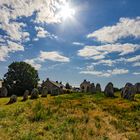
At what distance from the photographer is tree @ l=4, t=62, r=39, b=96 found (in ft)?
270

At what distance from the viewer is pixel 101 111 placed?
115 ft

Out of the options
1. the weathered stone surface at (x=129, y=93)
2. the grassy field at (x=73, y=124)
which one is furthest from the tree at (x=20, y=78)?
the grassy field at (x=73, y=124)

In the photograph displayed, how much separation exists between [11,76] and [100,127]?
2532 inches

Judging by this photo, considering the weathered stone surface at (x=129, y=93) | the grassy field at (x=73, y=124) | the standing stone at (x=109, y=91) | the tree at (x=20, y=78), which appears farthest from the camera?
the tree at (x=20, y=78)

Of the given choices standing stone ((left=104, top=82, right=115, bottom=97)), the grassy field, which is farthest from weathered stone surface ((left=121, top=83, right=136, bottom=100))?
the grassy field

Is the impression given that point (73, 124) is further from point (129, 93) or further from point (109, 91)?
point (109, 91)

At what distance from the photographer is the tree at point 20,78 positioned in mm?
82312

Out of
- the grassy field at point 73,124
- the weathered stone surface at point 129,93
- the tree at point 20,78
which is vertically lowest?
the grassy field at point 73,124

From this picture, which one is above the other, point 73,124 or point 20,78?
point 20,78

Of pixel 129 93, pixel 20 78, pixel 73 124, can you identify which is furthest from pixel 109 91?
pixel 20 78

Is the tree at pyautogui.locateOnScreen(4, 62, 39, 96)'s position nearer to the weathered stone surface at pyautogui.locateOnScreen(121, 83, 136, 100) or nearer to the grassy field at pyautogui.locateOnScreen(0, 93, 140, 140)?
the weathered stone surface at pyautogui.locateOnScreen(121, 83, 136, 100)

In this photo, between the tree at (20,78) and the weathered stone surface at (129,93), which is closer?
the weathered stone surface at (129,93)

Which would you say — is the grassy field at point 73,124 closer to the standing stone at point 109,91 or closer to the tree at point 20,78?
the standing stone at point 109,91

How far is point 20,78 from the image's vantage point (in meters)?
85.3
